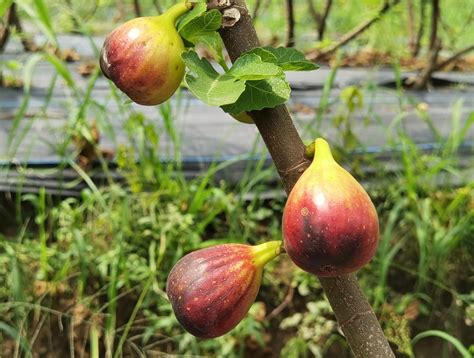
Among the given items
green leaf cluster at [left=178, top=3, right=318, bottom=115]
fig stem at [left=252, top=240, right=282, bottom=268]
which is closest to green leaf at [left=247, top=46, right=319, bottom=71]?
green leaf cluster at [left=178, top=3, right=318, bottom=115]

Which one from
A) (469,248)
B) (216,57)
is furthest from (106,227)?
(216,57)

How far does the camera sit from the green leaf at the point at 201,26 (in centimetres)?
43

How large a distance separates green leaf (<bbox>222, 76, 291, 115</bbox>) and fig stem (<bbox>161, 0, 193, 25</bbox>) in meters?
0.08

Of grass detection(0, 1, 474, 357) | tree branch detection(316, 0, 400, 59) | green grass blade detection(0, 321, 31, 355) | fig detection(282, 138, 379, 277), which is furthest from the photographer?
tree branch detection(316, 0, 400, 59)

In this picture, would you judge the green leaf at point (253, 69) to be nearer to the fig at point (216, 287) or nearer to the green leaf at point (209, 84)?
the green leaf at point (209, 84)

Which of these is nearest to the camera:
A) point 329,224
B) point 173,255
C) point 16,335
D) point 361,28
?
point 329,224

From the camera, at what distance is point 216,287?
0.46 metres

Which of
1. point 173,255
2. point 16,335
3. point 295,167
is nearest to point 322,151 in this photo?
point 295,167

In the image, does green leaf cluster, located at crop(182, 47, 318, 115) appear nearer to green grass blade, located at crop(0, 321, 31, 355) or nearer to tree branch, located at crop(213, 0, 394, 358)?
tree branch, located at crop(213, 0, 394, 358)

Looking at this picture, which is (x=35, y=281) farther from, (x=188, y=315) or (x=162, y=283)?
(x=188, y=315)

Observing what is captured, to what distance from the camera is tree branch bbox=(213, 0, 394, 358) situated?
45 cm

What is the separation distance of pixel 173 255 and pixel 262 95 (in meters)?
1.49

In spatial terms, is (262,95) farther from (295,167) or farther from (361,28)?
(361,28)

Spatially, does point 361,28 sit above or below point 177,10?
below
